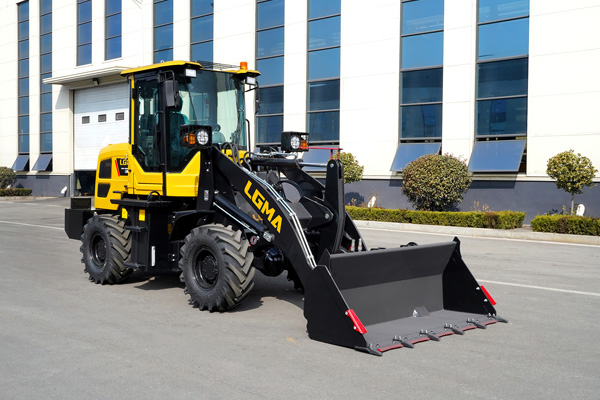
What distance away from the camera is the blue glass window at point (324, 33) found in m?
25.9

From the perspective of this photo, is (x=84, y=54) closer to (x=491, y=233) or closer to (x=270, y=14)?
(x=270, y=14)

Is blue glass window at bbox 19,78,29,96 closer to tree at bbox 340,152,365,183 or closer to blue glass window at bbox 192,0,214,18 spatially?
blue glass window at bbox 192,0,214,18

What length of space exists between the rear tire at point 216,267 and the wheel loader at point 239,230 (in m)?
0.01

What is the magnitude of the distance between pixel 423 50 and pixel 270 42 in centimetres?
780

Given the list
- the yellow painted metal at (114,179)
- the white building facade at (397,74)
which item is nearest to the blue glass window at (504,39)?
the white building facade at (397,74)

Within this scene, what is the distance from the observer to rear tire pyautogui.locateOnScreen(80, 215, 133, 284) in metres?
8.74

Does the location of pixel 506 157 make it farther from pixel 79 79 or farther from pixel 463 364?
pixel 79 79

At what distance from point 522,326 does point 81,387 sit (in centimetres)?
457

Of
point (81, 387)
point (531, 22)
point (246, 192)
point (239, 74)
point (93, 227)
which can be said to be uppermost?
point (531, 22)

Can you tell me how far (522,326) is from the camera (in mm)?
6777

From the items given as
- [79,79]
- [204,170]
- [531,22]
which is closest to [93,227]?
[204,170]

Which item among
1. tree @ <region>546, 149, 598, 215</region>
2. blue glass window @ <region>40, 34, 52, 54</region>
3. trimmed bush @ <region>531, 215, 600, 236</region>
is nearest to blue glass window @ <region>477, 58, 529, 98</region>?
tree @ <region>546, 149, 598, 215</region>

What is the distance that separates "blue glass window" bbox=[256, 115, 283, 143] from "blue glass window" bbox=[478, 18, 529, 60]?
9.60 m

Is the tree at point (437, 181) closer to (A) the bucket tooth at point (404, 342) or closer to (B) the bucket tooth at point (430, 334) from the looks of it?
(B) the bucket tooth at point (430, 334)
